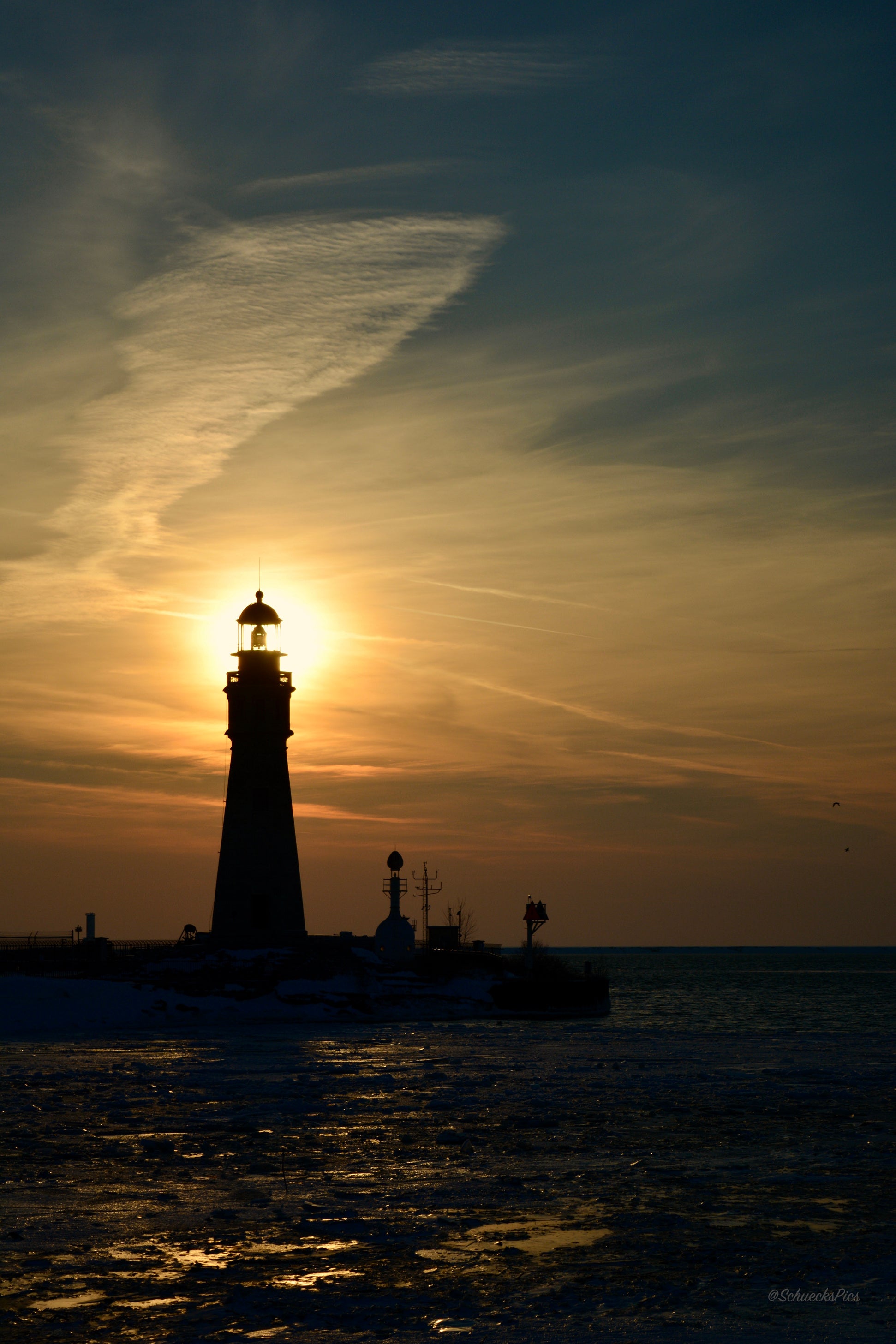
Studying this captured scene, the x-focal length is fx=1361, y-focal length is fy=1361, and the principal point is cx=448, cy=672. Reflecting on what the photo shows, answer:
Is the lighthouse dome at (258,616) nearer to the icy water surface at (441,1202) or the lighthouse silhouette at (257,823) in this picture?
the lighthouse silhouette at (257,823)

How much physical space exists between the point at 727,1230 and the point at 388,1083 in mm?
14620

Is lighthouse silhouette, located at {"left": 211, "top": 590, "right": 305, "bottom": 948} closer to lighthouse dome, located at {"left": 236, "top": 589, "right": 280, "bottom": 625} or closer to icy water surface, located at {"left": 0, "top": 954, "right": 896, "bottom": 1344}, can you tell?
lighthouse dome, located at {"left": 236, "top": 589, "right": 280, "bottom": 625}

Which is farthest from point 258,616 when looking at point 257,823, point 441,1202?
point 441,1202

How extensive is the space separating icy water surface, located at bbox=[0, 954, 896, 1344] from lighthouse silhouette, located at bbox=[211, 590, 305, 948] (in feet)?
82.9

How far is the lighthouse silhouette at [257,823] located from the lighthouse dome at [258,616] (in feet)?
3.54

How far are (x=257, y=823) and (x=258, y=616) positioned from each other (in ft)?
28.7

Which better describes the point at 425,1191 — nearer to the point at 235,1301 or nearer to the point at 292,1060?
the point at 235,1301

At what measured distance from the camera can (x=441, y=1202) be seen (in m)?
15.0

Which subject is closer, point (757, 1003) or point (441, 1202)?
point (441, 1202)

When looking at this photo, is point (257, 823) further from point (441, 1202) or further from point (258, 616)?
point (441, 1202)

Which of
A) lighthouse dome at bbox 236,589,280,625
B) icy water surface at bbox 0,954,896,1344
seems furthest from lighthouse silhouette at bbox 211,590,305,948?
icy water surface at bbox 0,954,896,1344

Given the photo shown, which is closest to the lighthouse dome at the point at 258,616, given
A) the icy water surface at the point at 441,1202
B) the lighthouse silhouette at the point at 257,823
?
the lighthouse silhouette at the point at 257,823

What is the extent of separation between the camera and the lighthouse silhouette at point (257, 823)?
5678 cm

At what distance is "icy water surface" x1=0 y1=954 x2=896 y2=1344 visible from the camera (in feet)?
34.8
